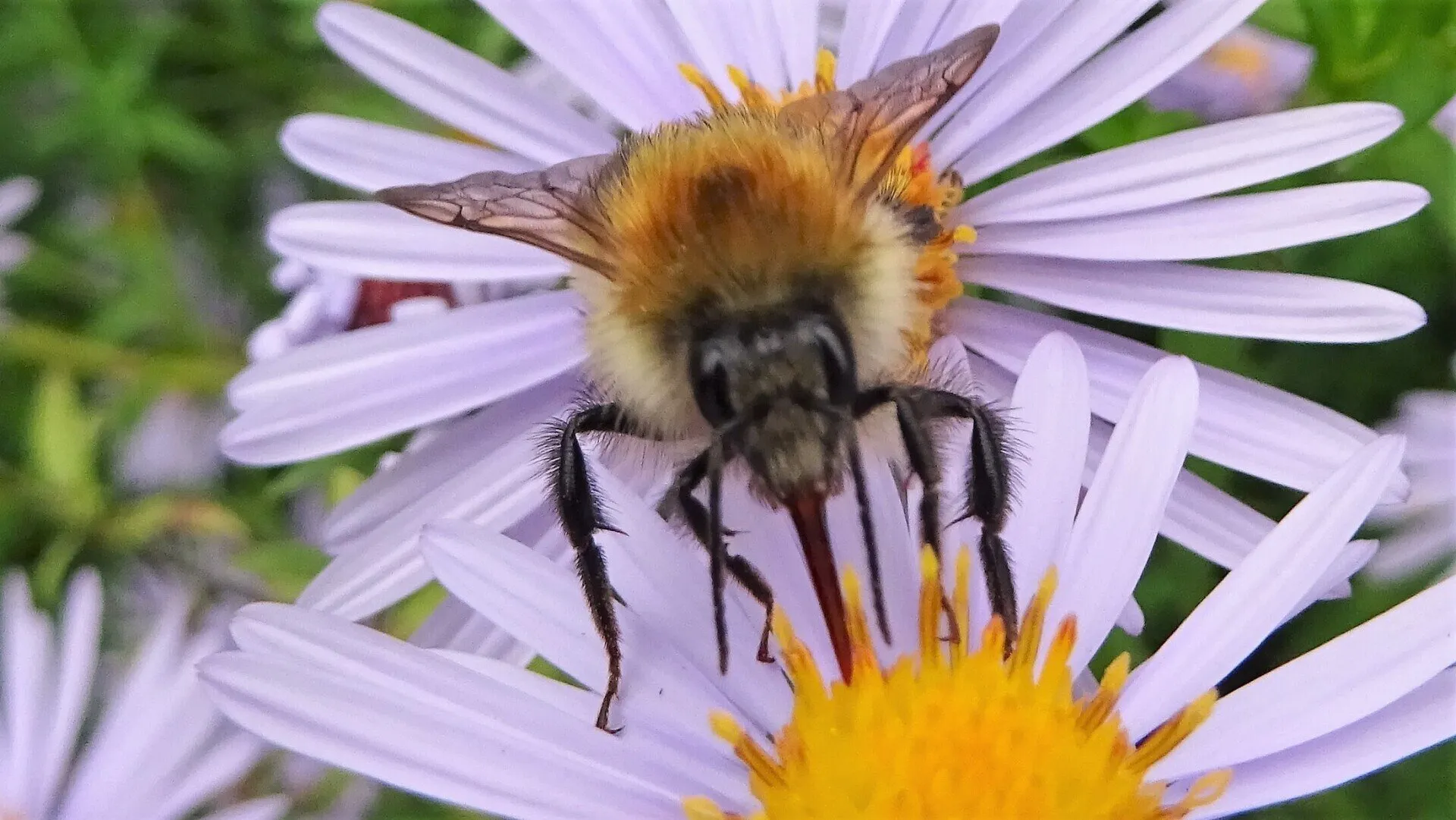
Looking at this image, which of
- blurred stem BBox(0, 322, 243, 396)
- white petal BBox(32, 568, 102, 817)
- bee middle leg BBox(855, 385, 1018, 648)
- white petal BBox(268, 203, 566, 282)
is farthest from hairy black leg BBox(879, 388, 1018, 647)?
blurred stem BBox(0, 322, 243, 396)

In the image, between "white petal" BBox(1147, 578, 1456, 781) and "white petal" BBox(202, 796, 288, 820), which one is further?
"white petal" BBox(202, 796, 288, 820)

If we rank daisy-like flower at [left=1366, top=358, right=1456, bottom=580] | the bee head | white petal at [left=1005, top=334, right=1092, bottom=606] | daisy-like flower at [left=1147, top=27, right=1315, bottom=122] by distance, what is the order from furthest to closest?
daisy-like flower at [left=1366, top=358, right=1456, bottom=580] → daisy-like flower at [left=1147, top=27, right=1315, bottom=122] → white petal at [left=1005, top=334, right=1092, bottom=606] → the bee head

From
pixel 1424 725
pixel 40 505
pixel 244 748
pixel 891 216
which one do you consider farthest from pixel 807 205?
pixel 40 505

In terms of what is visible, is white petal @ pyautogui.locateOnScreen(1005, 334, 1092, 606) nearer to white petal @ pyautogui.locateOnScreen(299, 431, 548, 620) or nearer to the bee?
the bee

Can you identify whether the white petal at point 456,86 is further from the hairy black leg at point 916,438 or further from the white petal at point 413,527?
the hairy black leg at point 916,438

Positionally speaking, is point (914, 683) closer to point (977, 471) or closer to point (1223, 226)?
point (977, 471)

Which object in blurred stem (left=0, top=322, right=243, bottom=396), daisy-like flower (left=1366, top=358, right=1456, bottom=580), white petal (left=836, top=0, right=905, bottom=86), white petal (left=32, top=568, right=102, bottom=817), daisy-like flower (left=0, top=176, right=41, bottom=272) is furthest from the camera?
daisy-like flower (left=0, top=176, right=41, bottom=272)

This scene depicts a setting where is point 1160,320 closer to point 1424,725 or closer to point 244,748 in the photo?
point 1424,725
